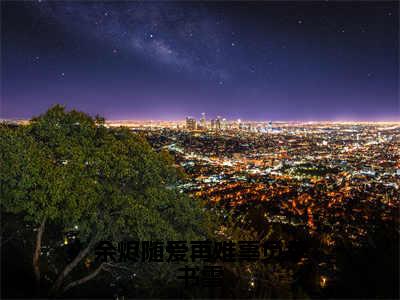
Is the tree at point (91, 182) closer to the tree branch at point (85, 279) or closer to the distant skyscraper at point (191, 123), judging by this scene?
the tree branch at point (85, 279)

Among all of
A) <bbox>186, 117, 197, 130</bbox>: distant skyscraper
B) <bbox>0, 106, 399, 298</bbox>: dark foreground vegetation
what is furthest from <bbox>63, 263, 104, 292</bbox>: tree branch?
<bbox>186, 117, 197, 130</bbox>: distant skyscraper

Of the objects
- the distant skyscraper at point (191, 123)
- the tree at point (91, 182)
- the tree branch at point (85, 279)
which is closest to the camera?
the tree at point (91, 182)

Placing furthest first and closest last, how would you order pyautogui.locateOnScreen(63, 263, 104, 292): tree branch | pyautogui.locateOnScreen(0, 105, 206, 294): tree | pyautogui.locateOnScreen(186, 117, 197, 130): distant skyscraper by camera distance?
pyautogui.locateOnScreen(186, 117, 197, 130): distant skyscraper → pyautogui.locateOnScreen(63, 263, 104, 292): tree branch → pyautogui.locateOnScreen(0, 105, 206, 294): tree

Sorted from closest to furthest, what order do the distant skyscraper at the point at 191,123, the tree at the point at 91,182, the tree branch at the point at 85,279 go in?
the tree at the point at 91,182, the tree branch at the point at 85,279, the distant skyscraper at the point at 191,123

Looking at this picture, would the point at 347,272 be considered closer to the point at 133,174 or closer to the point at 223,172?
the point at 133,174

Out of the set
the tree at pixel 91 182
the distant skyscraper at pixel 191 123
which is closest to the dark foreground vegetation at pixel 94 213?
the tree at pixel 91 182

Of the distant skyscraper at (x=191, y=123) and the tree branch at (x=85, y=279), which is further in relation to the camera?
the distant skyscraper at (x=191, y=123)

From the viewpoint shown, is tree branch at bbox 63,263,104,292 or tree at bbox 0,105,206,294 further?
tree branch at bbox 63,263,104,292

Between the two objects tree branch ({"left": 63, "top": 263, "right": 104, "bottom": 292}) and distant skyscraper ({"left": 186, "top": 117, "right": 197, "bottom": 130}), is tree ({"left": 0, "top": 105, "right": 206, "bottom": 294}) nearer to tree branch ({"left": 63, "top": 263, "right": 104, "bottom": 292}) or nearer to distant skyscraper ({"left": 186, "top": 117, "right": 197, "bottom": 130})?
tree branch ({"left": 63, "top": 263, "right": 104, "bottom": 292})
